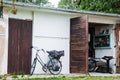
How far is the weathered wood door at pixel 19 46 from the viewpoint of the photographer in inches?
471

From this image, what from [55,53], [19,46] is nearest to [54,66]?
[55,53]

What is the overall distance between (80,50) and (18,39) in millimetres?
2809

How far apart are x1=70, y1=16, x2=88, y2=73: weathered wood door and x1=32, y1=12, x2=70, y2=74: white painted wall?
0.24 meters

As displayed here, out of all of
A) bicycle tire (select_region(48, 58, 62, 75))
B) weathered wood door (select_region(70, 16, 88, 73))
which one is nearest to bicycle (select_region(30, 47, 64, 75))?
bicycle tire (select_region(48, 58, 62, 75))

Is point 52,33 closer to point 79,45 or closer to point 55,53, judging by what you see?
point 55,53

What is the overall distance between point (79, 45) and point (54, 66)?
4.92ft

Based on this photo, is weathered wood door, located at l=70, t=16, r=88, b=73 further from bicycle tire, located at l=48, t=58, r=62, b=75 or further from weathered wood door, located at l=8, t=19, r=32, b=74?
weathered wood door, located at l=8, t=19, r=32, b=74

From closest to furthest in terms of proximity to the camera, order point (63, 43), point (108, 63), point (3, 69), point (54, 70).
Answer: point (3, 69)
point (54, 70)
point (63, 43)
point (108, 63)

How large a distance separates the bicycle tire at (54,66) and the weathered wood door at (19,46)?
3.06 feet

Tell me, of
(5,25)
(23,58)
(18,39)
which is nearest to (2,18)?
(5,25)

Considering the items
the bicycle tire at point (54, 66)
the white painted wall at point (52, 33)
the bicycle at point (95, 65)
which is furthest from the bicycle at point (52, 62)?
the bicycle at point (95, 65)

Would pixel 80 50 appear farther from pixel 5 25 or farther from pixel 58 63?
pixel 5 25

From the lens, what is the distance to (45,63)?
12875 mm

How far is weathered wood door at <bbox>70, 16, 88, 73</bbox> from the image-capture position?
Result: 1284cm
